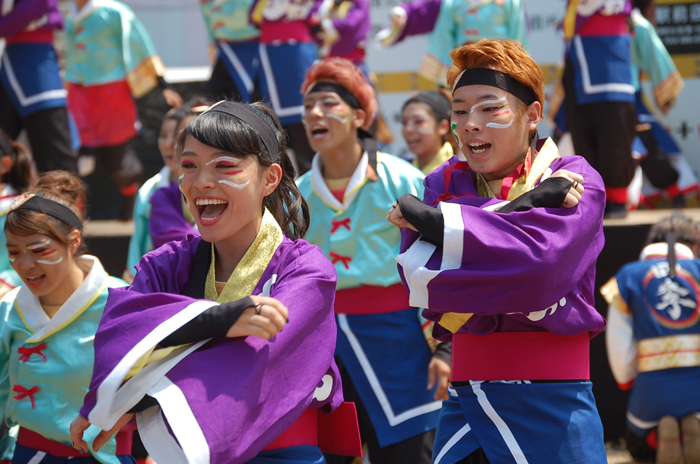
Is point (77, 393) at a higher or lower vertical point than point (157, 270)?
lower

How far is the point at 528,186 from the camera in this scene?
6.50 ft

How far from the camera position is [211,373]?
164 centimetres

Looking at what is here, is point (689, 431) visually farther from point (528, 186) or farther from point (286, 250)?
point (286, 250)

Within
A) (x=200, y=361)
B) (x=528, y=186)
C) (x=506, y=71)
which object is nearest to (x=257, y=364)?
(x=200, y=361)

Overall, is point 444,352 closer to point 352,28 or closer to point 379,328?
point 379,328

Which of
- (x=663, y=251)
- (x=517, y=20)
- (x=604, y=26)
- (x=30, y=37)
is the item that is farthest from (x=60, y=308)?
(x=517, y=20)

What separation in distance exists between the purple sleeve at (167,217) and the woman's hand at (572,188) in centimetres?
215

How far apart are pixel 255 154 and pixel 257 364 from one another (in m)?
0.51

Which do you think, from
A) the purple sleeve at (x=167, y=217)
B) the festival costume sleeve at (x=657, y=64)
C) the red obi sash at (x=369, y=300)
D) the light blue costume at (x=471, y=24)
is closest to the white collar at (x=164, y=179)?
the purple sleeve at (x=167, y=217)

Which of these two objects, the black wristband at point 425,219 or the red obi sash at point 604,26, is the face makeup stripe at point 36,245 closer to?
the black wristband at point 425,219

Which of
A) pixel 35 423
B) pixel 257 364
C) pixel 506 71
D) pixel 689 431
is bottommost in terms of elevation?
pixel 689 431

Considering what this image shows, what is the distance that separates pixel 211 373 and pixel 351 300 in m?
1.58

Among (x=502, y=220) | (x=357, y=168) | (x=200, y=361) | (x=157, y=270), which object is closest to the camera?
(x=200, y=361)

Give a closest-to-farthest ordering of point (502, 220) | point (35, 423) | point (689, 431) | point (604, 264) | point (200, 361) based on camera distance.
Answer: point (200, 361) < point (502, 220) < point (35, 423) < point (689, 431) < point (604, 264)
